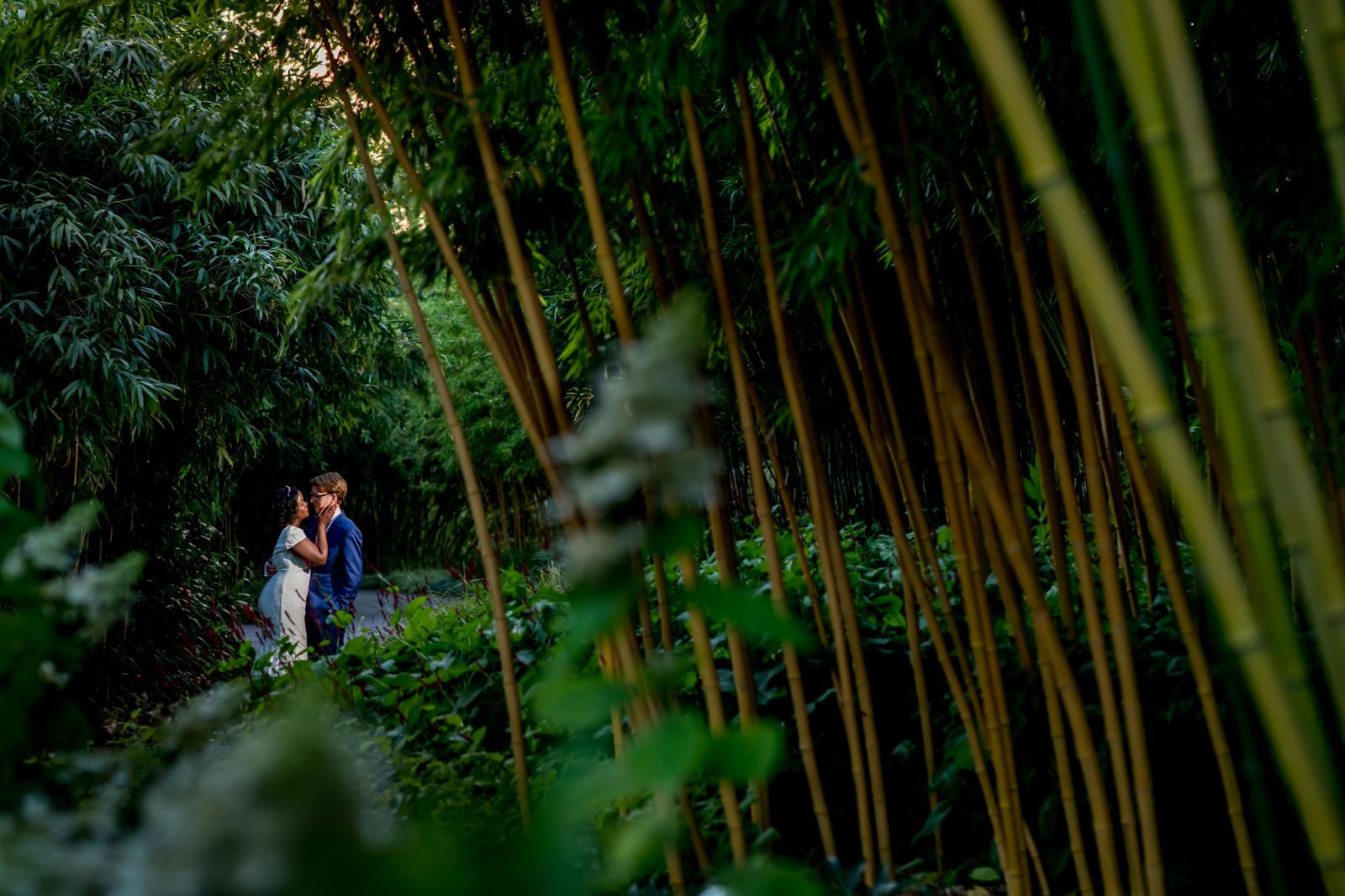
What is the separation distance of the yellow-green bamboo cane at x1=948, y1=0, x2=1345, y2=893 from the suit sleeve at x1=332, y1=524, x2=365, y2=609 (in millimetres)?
3647

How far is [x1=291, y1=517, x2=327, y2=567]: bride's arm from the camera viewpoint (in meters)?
3.86

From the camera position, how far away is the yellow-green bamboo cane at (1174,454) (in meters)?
0.56

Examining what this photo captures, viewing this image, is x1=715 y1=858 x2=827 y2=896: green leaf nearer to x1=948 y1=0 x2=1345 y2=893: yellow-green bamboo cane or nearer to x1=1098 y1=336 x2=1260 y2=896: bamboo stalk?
x1=948 y1=0 x2=1345 y2=893: yellow-green bamboo cane

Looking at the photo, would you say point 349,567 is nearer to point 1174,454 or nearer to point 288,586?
point 288,586

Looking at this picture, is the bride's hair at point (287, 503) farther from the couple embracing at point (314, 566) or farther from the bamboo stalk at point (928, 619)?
the bamboo stalk at point (928, 619)

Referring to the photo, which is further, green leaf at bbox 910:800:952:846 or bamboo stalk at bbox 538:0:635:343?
green leaf at bbox 910:800:952:846

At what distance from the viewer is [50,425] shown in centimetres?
366

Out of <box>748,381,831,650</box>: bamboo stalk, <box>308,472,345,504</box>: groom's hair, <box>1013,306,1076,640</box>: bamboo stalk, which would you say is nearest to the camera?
<box>1013,306,1076,640</box>: bamboo stalk

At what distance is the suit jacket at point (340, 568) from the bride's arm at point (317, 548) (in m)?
0.02

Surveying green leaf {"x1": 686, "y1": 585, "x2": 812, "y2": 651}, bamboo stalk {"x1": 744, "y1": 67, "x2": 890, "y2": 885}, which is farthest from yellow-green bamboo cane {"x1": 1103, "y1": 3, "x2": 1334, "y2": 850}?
bamboo stalk {"x1": 744, "y1": 67, "x2": 890, "y2": 885}

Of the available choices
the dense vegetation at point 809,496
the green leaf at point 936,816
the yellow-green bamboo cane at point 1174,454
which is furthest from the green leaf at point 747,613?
the green leaf at point 936,816

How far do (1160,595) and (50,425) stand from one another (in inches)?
143

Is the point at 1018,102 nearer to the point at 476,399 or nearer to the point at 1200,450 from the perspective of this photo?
the point at 1200,450

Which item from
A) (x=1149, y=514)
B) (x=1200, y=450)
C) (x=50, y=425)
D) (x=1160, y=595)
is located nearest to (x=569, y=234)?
(x=1149, y=514)
